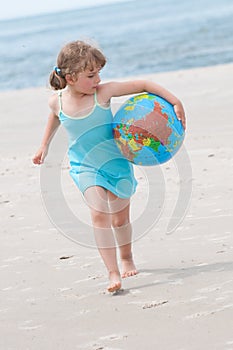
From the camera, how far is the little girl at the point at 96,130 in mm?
4996

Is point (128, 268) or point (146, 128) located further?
point (128, 268)

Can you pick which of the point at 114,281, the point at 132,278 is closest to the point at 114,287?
the point at 114,281

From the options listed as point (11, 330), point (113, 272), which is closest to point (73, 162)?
point (113, 272)

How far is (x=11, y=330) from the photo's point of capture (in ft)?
14.6

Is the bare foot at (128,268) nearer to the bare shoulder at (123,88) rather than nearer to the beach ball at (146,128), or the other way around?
the beach ball at (146,128)

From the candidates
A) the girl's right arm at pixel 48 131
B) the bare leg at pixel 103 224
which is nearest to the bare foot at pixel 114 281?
the bare leg at pixel 103 224

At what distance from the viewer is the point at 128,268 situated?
533 cm

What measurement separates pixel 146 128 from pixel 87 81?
0.44 metres

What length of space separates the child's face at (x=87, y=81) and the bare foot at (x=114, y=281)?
108 cm

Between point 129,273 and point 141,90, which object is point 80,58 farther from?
point 129,273

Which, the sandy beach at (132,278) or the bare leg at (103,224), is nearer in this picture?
the sandy beach at (132,278)

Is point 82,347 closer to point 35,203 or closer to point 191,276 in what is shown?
point 191,276

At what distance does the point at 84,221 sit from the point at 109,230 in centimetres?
149

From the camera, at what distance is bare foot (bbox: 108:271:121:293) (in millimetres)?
4859
